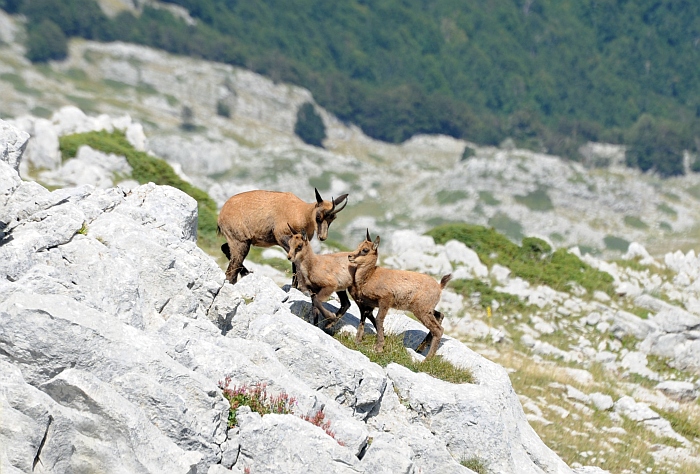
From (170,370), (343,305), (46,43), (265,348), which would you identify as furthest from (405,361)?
(46,43)

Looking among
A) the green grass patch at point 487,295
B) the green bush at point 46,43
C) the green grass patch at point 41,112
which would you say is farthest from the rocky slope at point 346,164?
the green grass patch at point 487,295

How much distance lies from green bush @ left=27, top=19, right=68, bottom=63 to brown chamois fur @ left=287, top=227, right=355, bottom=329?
15929 centimetres

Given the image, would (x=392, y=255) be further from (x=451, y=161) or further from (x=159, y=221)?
(x=451, y=161)

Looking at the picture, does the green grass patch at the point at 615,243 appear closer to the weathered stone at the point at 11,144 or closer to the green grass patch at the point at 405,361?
the green grass patch at the point at 405,361

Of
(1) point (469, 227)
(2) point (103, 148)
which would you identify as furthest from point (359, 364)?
(2) point (103, 148)

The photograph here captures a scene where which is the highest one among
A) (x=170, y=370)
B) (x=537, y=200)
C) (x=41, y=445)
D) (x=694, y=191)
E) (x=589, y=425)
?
(x=170, y=370)

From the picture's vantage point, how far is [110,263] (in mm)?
13781

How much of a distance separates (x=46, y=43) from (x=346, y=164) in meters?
73.5

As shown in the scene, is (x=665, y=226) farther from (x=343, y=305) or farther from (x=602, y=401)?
(x=343, y=305)

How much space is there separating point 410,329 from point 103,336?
27.8ft

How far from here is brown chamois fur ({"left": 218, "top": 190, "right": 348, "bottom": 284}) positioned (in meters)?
17.8

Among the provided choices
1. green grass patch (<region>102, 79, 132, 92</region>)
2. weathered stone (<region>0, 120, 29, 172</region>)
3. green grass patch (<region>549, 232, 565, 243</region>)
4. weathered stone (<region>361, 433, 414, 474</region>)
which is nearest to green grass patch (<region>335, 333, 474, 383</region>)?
weathered stone (<region>361, 433, 414, 474</region>)

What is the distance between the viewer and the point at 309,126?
604 ft

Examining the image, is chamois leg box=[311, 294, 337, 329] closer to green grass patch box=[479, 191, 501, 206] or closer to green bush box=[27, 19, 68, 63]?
green grass patch box=[479, 191, 501, 206]
